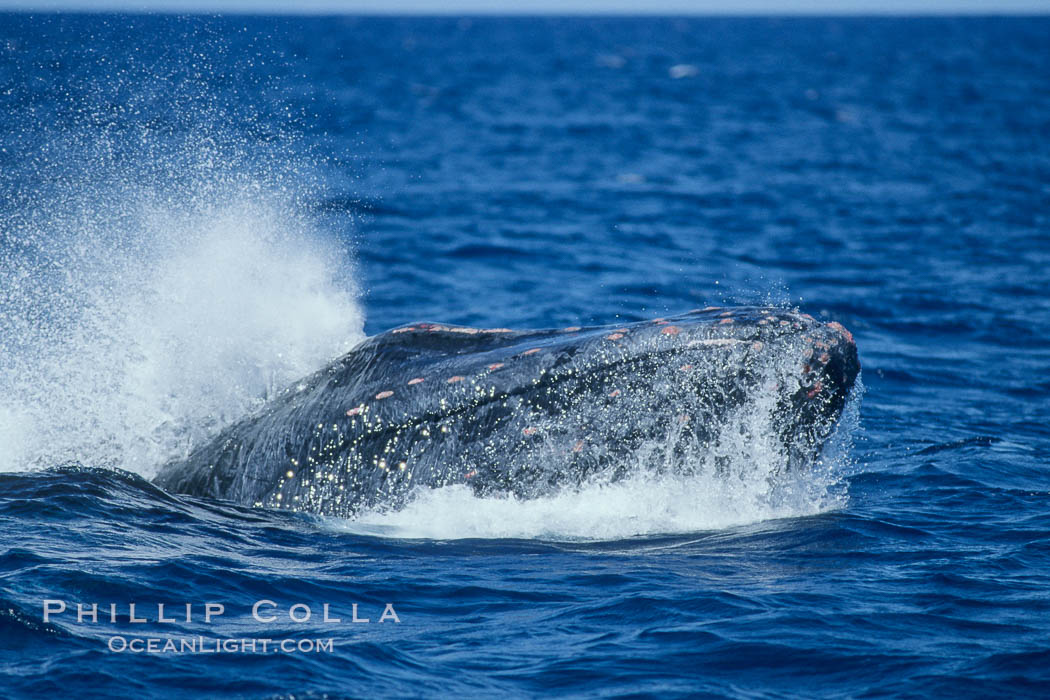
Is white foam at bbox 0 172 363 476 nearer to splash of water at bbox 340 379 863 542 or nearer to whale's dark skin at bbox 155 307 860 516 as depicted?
whale's dark skin at bbox 155 307 860 516

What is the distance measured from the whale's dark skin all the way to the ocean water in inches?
9.3

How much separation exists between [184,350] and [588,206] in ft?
58.0

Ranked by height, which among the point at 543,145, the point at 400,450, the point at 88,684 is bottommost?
the point at 88,684

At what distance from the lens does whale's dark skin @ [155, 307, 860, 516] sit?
796 cm

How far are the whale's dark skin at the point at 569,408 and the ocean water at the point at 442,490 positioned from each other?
237mm

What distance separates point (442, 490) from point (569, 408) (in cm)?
107

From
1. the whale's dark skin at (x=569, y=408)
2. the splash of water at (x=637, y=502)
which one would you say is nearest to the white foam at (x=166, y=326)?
the whale's dark skin at (x=569, y=408)

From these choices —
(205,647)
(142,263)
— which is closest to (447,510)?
(205,647)

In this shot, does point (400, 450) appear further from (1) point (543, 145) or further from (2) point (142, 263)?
(1) point (543, 145)

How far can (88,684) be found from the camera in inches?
241

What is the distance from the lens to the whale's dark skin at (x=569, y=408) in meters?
7.96

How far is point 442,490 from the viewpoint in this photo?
27.0 feet

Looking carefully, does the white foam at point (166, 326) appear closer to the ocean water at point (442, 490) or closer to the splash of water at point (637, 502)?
the ocean water at point (442, 490)

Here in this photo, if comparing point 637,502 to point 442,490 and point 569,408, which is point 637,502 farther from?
point 442,490
